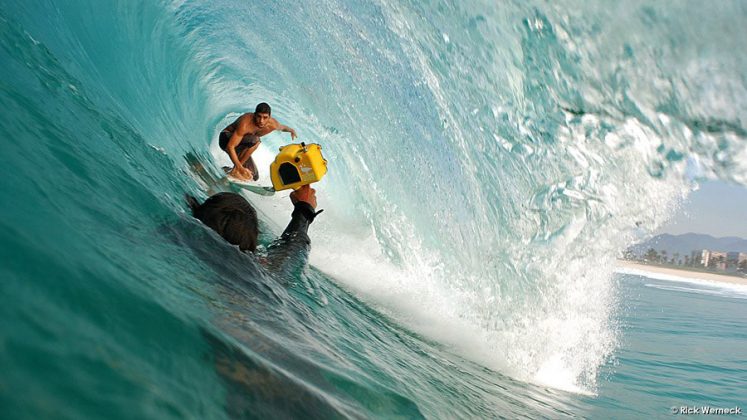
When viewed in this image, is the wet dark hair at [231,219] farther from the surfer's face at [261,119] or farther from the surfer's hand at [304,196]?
the surfer's face at [261,119]

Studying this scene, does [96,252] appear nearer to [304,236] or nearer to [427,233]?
[304,236]

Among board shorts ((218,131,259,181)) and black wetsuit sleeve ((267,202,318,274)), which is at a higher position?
board shorts ((218,131,259,181))

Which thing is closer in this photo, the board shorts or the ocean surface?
the ocean surface

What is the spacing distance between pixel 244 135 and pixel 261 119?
14.9 inches

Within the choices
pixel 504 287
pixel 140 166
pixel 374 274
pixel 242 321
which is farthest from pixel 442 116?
pixel 242 321

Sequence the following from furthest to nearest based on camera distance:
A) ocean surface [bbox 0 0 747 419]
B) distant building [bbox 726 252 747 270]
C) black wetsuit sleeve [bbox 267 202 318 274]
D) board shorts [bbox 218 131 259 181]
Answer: distant building [bbox 726 252 747 270]
board shorts [bbox 218 131 259 181]
black wetsuit sleeve [bbox 267 202 318 274]
ocean surface [bbox 0 0 747 419]

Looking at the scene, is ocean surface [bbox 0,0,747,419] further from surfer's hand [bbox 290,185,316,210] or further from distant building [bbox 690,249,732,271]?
distant building [bbox 690,249,732,271]

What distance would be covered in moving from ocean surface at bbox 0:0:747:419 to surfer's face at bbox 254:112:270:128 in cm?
104

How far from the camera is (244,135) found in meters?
8.52

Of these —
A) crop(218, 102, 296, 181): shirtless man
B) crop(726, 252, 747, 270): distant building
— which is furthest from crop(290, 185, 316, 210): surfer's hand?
→ crop(726, 252, 747, 270): distant building

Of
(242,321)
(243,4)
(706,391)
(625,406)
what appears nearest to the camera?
(242,321)

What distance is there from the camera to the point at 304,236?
527 centimetres

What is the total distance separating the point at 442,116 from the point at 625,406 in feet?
10.4

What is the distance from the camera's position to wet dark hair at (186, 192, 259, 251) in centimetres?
352
